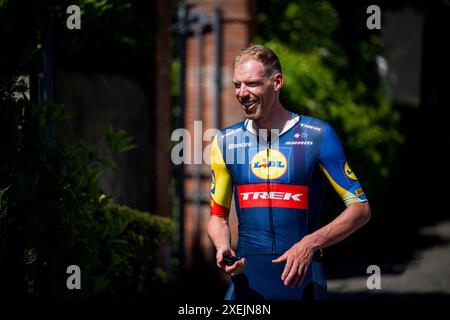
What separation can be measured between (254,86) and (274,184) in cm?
50

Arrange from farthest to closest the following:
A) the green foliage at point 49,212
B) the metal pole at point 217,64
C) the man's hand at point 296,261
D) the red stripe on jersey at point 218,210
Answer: the metal pole at point 217,64
the green foliage at point 49,212
the red stripe on jersey at point 218,210
the man's hand at point 296,261

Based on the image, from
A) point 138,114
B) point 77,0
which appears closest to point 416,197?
point 138,114

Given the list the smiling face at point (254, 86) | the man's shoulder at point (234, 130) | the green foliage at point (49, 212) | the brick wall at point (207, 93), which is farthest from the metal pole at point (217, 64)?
the smiling face at point (254, 86)

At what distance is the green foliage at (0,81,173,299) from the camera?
4141 mm

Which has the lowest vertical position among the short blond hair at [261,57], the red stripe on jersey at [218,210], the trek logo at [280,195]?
the red stripe on jersey at [218,210]

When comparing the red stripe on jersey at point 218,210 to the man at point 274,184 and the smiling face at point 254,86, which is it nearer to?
the man at point 274,184

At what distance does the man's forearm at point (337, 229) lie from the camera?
11.0 ft

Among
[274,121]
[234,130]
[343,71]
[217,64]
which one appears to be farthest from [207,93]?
[274,121]

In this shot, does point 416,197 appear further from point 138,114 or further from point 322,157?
point 322,157

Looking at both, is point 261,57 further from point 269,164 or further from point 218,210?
point 218,210

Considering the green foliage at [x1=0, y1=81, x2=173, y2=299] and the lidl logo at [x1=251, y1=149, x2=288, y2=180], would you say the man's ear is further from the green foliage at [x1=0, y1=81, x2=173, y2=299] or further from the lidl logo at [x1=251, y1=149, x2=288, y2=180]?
the green foliage at [x1=0, y1=81, x2=173, y2=299]

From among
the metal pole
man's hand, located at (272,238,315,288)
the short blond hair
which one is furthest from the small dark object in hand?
the metal pole

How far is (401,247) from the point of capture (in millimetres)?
10992

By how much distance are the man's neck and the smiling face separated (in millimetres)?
54
